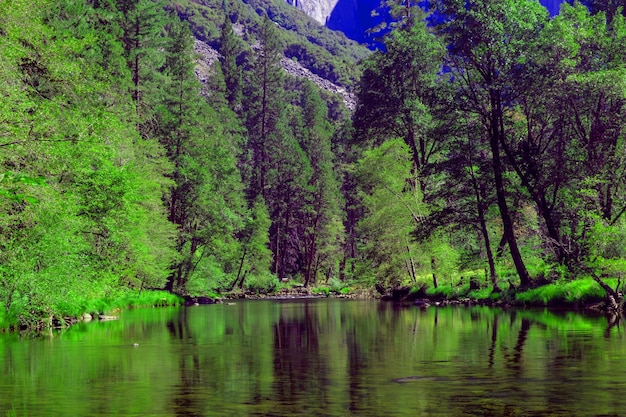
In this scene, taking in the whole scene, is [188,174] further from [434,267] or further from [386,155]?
[434,267]

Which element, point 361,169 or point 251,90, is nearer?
point 361,169

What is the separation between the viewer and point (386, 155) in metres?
54.2

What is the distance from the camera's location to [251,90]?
383ft

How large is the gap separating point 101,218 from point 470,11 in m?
23.0

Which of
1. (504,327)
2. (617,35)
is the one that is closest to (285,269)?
(617,35)

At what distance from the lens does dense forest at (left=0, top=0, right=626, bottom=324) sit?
27.7 meters

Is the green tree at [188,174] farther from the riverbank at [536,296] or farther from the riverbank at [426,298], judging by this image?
the riverbank at [536,296]

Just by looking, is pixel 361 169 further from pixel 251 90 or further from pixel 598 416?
pixel 251 90

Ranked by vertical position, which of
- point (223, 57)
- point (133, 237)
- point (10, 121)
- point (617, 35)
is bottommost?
point (133, 237)

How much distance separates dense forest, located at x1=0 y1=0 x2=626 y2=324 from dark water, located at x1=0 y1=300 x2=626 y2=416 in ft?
13.4

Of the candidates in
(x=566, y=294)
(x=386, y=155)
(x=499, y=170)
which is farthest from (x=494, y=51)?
(x=386, y=155)

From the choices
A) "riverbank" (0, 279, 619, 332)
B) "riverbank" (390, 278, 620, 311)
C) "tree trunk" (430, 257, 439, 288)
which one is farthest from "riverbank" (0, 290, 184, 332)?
"tree trunk" (430, 257, 439, 288)

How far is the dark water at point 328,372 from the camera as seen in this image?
10.9m

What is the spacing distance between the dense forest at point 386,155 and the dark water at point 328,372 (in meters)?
4.08
